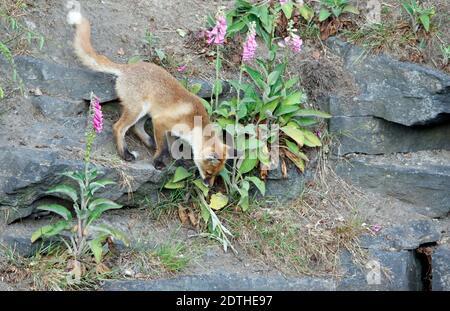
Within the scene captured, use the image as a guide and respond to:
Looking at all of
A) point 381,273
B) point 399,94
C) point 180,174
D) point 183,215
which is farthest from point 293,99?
point 381,273

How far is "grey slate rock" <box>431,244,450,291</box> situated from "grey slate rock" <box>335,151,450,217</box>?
689 millimetres

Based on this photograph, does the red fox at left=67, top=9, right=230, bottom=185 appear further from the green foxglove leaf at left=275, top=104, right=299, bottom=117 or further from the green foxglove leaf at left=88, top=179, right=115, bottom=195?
the green foxglove leaf at left=88, top=179, right=115, bottom=195

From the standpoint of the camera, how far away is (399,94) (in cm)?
900

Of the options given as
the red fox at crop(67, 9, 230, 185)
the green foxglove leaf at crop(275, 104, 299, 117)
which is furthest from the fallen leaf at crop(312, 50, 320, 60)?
the red fox at crop(67, 9, 230, 185)

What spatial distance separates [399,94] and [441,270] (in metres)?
2.17

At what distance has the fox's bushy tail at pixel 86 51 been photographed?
848 cm

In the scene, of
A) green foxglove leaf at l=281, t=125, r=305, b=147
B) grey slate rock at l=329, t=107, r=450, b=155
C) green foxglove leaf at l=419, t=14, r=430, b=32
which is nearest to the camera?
green foxglove leaf at l=281, t=125, r=305, b=147

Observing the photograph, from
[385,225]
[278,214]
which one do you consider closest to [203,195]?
[278,214]

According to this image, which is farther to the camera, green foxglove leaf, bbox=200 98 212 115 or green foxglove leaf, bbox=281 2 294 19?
green foxglove leaf, bbox=281 2 294 19

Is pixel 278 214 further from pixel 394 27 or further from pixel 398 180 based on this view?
pixel 394 27

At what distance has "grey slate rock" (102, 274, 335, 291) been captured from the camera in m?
7.08

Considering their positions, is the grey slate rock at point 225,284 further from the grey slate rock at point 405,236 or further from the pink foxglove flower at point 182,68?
the pink foxglove flower at point 182,68

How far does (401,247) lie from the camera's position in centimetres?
816

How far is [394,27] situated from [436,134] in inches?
55.6
